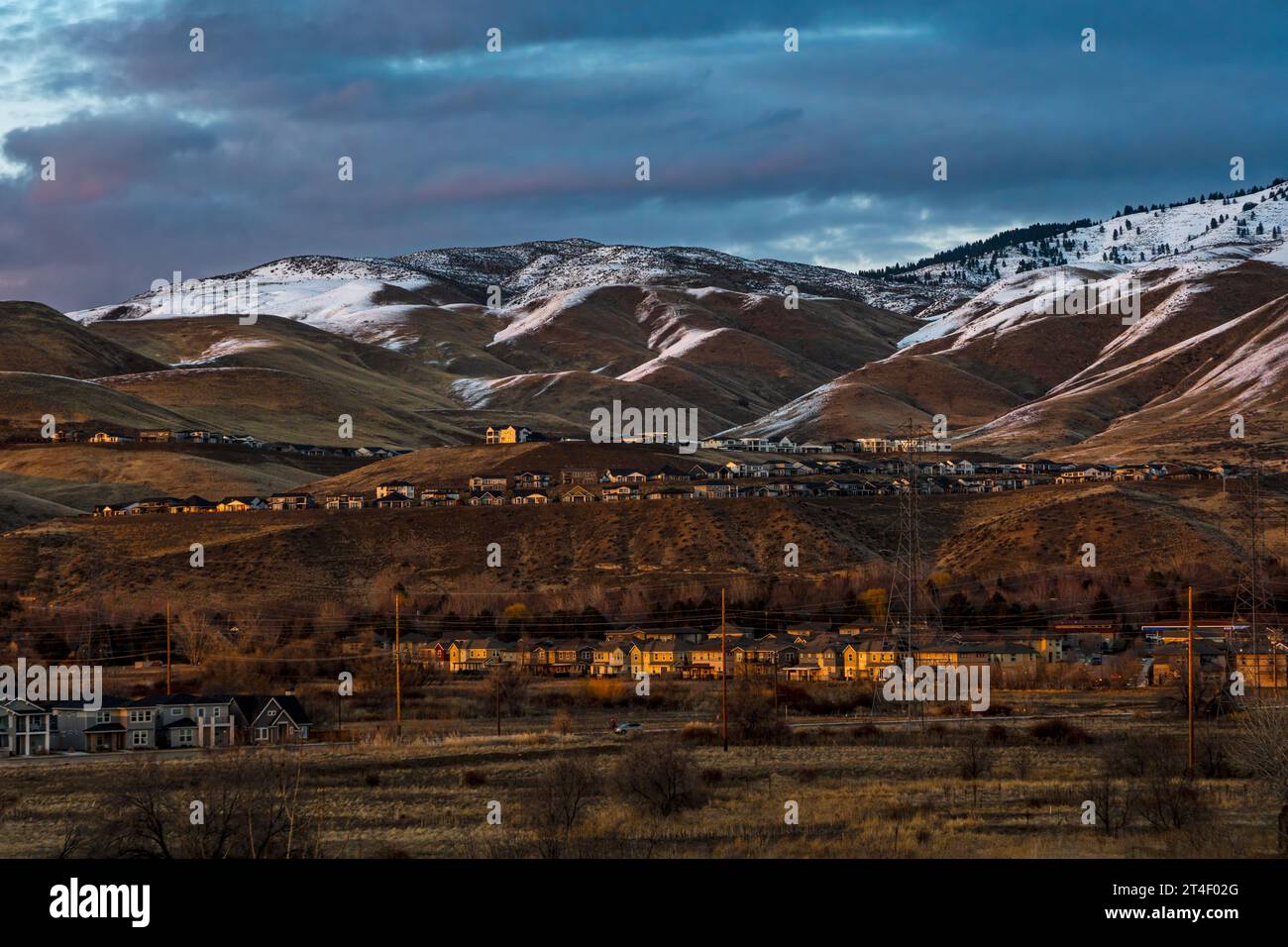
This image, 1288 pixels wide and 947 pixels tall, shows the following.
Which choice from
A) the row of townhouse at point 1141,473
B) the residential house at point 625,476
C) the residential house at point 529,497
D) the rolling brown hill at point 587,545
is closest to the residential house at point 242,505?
the rolling brown hill at point 587,545

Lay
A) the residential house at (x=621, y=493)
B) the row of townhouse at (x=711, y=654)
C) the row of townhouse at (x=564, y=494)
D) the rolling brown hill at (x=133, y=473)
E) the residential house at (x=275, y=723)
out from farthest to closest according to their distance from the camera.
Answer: the rolling brown hill at (x=133, y=473) → the row of townhouse at (x=564, y=494) → the residential house at (x=621, y=493) → the row of townhouse at (x=711, y=654) → the residential house at (x=275, y=723)

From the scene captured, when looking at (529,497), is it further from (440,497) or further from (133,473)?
(133,473)

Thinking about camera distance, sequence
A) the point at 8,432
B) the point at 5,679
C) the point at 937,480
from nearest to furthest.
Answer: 1. the point at 5,679
2. the point at 937,480
3. the point at 8,432

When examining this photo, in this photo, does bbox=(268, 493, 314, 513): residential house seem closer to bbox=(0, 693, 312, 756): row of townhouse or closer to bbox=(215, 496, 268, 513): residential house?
bbox=(215, 496, 268, 513): residential house

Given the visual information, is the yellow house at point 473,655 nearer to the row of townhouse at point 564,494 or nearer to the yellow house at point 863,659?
the yellow house at point 863,659

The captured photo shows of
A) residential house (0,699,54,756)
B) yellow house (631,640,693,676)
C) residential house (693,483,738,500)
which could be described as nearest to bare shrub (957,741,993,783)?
residential house (0,699,54,756)

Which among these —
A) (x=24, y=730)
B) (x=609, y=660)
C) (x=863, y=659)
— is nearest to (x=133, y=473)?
(x=609, y=660)

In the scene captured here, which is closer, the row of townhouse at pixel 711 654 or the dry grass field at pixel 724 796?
the dry grass field at pixel 724 796
